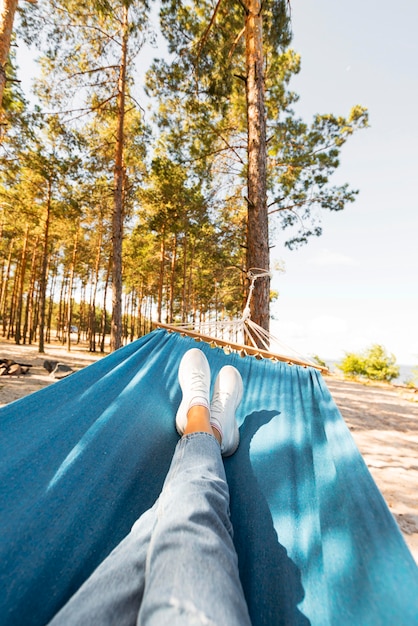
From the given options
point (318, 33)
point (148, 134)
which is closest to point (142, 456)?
point (318, 33)

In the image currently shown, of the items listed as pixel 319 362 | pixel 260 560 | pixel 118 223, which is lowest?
pixel 260 560

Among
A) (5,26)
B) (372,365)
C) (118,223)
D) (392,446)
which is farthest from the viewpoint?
(372,365)

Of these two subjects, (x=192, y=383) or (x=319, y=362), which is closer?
(x=192, y=383)

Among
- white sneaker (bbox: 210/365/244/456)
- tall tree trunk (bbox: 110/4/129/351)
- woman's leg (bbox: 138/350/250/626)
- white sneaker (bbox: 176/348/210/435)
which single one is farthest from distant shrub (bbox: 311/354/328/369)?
tall tree trunk (bbox: 110/4/129/351)

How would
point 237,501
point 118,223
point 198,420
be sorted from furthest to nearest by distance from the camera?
point 118,223, point 198,420, point 237,501

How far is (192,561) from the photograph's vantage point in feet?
1.48

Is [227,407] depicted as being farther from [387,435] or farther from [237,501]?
[387,435]

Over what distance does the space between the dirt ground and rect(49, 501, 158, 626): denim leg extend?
1.19m

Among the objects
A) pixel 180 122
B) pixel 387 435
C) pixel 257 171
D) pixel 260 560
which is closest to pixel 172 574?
pixel 260 560

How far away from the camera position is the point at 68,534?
662 millimetres

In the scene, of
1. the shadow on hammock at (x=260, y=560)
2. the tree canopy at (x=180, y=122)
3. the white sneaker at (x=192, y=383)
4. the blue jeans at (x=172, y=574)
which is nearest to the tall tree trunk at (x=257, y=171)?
the tree canopy at (x=180, y=122)

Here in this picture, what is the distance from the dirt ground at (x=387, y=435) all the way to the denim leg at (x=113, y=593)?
119 centimetres

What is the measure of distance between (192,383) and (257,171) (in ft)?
6.27

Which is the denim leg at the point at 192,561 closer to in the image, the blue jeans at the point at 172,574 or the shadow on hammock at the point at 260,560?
the blue jeans at the point at 172,574
